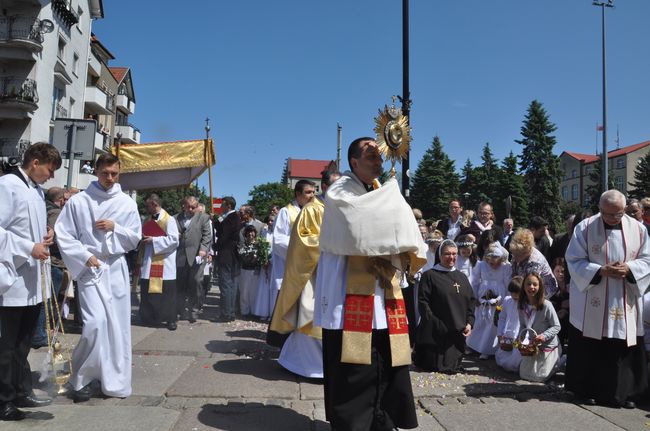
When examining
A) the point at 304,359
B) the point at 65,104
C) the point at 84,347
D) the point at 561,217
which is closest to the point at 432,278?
the point at 304,359

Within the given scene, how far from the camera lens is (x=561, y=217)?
182ft

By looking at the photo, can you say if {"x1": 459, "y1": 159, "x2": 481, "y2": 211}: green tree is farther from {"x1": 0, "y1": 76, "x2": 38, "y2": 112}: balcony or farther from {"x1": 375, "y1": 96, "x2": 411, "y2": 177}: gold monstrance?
{"x1": 375, "y1": 96, "x2": 411, "y2": 177}: gold monstrance

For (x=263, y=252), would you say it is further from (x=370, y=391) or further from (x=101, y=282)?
(x=370, y=391)

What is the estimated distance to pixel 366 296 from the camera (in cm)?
363

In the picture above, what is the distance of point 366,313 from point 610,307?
288cm

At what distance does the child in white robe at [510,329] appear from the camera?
20.2 feet

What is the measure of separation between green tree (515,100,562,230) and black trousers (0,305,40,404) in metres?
54.7

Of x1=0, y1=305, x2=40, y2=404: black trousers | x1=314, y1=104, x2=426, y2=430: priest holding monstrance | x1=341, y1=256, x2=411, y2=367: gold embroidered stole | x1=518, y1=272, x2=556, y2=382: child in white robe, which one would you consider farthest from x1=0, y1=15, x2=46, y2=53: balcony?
x1=341, y1=256, x2=411, y2=367: gold embroidered stole

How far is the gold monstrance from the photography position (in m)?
3.99

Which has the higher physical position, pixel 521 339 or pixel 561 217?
pixel 561 217

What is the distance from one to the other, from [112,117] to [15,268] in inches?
1721

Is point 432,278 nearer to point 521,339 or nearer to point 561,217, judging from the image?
point 521,339

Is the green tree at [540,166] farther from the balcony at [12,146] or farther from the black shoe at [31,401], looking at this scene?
the black shoe at [31,401]

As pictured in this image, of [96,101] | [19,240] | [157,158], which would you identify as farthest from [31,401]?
[96,101]
